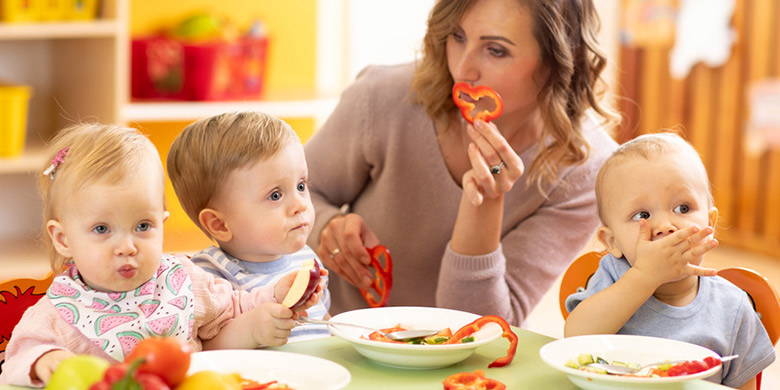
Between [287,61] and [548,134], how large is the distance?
1.80 metres

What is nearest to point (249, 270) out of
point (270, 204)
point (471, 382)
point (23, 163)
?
point (270, 204)

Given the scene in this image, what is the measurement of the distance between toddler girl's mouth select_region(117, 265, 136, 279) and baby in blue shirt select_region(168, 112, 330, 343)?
25 cm

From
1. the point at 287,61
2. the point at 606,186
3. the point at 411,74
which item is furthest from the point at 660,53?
the point at 606,186

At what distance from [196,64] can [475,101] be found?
63.2 inches

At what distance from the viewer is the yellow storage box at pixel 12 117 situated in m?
3.00

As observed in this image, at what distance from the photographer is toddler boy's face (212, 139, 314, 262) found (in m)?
1.56

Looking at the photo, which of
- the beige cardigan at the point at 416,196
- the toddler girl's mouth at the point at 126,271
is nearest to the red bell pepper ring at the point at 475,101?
the beige cardigan at the point at 416,196

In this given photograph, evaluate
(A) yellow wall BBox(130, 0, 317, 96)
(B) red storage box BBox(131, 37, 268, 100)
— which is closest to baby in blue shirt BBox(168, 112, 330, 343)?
(B) red storage box BBox(131, 37, 268, 100)

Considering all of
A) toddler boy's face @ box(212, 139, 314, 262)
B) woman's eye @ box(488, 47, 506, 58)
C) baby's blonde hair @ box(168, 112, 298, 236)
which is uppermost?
woman's eye @ box(488, 47, 506, 58)

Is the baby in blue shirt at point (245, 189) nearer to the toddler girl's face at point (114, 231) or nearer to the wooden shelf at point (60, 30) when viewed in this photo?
the toddler girl's face at point (114, 231)

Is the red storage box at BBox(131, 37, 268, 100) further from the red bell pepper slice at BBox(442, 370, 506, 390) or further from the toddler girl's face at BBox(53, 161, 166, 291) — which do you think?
the red bell pepper slice at BBox(442, 370, 506, 390)

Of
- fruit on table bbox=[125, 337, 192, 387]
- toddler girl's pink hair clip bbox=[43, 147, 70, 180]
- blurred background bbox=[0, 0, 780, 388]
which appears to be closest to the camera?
fruit on table bbox=[125, 337, 192, 387]

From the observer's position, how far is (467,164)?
2164mm

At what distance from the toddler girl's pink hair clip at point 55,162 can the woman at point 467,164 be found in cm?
73
